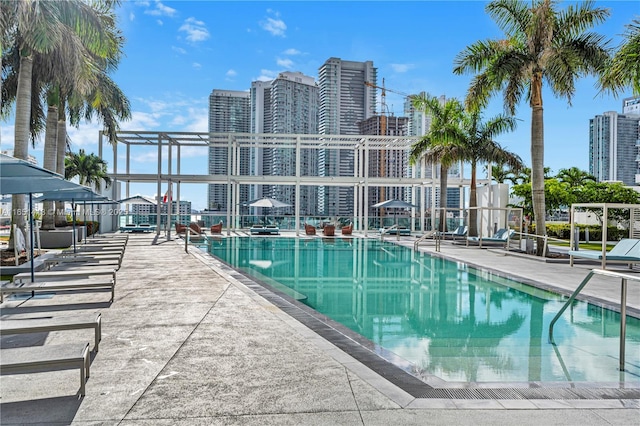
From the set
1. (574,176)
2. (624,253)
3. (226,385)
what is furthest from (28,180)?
(574,176)

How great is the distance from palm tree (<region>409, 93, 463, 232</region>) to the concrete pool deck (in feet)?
55.5

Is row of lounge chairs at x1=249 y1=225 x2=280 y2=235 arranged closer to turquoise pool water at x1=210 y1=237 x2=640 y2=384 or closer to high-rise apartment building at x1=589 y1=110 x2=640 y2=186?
turquoise pool water at x1=210 y1=237 x2=640 y2=384

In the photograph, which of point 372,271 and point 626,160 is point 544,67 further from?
point 626,160

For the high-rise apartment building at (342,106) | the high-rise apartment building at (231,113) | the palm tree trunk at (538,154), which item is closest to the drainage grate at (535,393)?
the palm tree trunk at (538,154)

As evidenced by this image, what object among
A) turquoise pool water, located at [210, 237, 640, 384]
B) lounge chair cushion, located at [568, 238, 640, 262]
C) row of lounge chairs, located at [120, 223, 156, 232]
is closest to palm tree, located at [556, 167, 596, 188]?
lounge chair cushion, located at [568, 238, 640, 262]

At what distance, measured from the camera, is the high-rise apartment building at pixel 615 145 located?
248 feet

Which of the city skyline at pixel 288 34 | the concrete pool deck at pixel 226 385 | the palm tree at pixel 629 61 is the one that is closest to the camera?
the concrete pool deck at pixel 226 385

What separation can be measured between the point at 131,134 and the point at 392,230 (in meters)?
14.6

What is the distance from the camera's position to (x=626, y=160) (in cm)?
7719

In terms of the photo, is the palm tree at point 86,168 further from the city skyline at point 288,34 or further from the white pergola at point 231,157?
the city skyline at point 288,34

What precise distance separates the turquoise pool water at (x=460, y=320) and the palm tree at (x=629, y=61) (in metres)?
5.10

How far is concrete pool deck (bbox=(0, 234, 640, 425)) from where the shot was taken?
3.23 m

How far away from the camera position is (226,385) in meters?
3.79

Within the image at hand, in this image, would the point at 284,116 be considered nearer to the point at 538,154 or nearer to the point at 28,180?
the point at 538,154
